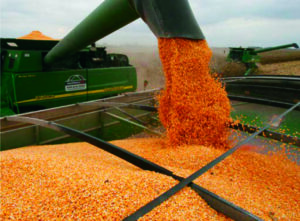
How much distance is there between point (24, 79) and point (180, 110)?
9.37 ft

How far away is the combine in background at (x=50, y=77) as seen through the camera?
3.99 m

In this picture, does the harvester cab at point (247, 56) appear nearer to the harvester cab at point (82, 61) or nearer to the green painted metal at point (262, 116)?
the green painted metal at point (262, 116)

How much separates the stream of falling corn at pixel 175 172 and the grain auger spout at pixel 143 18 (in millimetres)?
139

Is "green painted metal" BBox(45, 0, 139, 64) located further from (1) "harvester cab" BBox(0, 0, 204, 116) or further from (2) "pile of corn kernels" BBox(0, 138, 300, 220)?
(2) "pile of corn kernels" BBox(0, 138, 300, 220)

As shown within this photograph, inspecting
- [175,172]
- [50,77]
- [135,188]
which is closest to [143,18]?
[175,172]

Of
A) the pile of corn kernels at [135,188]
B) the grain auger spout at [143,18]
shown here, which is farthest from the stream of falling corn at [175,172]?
the grain auger spout at [143,18]

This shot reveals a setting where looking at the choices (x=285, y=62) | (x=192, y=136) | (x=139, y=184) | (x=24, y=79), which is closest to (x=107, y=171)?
(x=139, y=184)

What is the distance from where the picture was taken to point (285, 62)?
37.1 feet

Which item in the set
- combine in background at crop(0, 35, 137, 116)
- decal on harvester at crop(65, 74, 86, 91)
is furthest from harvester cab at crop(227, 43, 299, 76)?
decal on harvester at crop(65, 74, 86, 91)

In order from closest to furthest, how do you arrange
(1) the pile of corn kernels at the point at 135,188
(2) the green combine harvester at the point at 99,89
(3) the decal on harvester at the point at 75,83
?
(1) the pile of corn kernels at the point at 135,188 → (2) the green combine harvester at the point at 99,89 → (3) the decal on harvester at the point at 75,83

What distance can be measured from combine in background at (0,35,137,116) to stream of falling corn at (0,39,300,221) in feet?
5.28

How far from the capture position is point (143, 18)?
2.74 metres

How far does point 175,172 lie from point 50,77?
324 cm

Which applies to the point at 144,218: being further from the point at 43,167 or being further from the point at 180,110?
the point at 180,110
